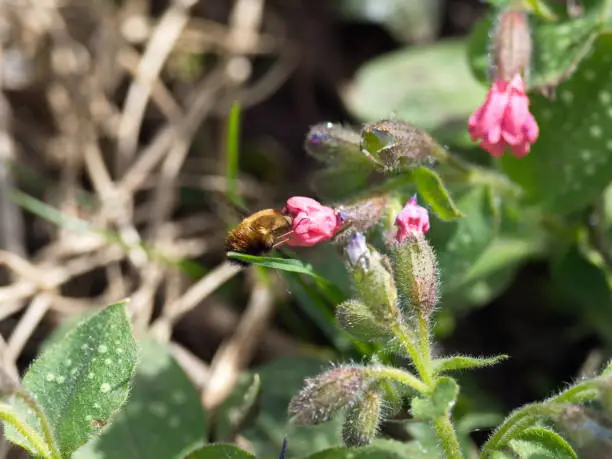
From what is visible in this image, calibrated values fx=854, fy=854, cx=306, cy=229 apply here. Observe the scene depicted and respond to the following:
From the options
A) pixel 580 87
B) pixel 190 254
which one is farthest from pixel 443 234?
pixel 190 254

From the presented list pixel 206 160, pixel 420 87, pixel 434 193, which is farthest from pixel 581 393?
pixel 206 160

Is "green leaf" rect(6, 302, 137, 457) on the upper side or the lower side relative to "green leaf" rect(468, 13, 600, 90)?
lower

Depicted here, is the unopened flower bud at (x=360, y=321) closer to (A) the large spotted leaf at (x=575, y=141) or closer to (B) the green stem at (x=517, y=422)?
(B) the green stem at (x=517, y=422)

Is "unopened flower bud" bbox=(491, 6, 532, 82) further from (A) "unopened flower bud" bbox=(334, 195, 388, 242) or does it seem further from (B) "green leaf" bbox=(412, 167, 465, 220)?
(A) "unopened flower bud" bbox=(334, 195, 388, 242)

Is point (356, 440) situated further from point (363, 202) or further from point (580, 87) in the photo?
point (580, 87)

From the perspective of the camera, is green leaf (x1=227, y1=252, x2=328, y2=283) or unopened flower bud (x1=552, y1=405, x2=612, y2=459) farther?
green leaf (x1=227, y1=252, x2=328, y2=283)

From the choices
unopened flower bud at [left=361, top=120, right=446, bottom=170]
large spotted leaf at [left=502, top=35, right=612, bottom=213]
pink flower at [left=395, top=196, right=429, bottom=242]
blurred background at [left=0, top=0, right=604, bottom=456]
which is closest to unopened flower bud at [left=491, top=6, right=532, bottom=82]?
large spotted leaf at [left=502, top=35, right=612, bottom=213]
